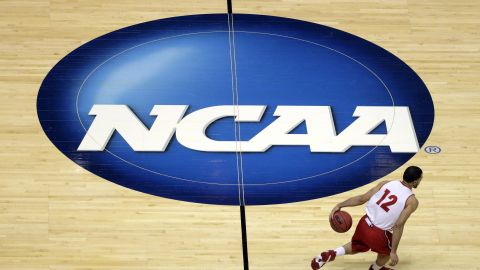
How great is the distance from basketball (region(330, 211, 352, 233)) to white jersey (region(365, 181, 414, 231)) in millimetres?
240

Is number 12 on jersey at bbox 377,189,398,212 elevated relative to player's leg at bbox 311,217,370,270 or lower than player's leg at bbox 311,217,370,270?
elevated

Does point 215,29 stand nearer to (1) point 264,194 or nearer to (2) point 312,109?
(2) point 312,109

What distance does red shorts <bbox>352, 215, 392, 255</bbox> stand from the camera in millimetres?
11578

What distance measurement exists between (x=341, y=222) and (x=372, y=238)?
366mm

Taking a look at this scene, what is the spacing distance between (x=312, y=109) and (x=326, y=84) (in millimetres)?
587

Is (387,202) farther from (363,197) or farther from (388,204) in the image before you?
(363,197)

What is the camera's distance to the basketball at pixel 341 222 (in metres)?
11.6

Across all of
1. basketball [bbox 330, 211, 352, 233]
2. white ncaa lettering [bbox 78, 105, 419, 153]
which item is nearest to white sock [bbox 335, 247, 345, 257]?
basketball [bbox 330, 211, 352, 233]

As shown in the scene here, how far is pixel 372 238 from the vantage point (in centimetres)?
1162

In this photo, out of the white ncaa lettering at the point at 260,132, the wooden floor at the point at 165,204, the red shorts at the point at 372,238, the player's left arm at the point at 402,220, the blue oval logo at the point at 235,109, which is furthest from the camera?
the white ncaa lettering at the point at 260,132

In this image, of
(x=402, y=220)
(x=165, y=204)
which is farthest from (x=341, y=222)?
(x=165, y=204)

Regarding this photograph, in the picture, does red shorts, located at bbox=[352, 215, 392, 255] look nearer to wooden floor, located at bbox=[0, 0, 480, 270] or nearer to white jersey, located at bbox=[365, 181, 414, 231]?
white jersey, located at bbox=[365, 181, 414, 231]

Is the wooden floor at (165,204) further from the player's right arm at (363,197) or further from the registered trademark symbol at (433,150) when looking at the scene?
the player's right arm at (363,197)

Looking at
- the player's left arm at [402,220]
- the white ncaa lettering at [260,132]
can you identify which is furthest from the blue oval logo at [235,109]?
the player's left arm at [402,220]
